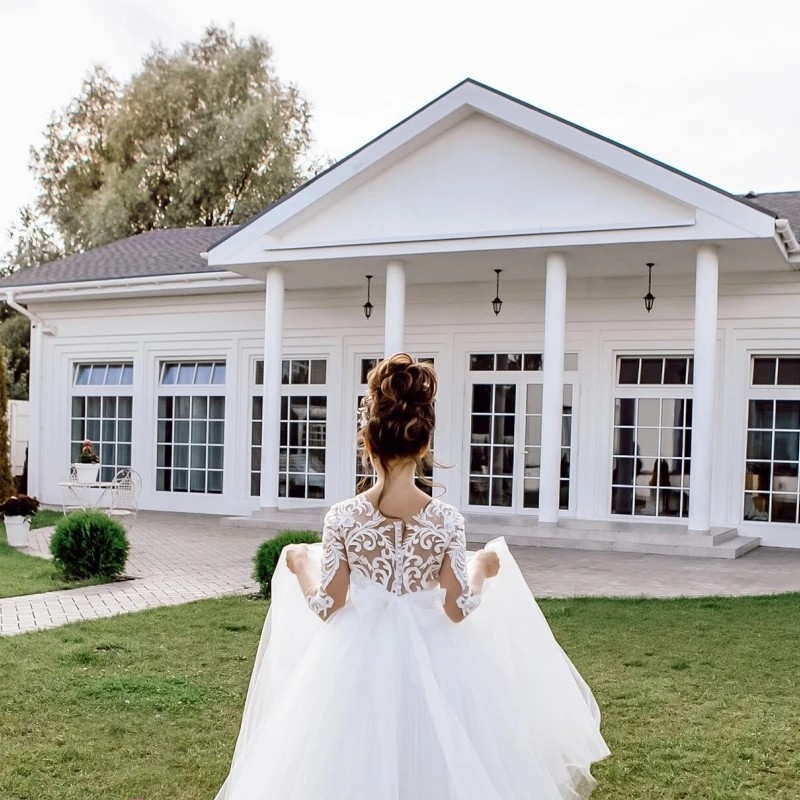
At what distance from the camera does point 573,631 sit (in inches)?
276

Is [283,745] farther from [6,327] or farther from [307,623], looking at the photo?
[6,327]

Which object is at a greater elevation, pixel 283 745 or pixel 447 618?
pixel 447 618

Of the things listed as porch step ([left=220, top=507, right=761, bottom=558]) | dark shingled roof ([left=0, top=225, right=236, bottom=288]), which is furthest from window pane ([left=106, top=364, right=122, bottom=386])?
porch step ([left=220, top=507, right=761, bottom=558])

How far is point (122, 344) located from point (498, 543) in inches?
559

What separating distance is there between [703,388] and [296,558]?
8.71m

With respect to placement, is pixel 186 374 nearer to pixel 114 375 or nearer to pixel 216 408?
pixel 216 408

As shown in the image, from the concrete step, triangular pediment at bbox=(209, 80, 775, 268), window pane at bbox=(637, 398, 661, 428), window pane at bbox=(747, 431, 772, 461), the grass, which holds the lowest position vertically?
the grass

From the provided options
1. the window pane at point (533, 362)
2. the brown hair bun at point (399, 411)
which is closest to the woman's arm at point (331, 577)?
the brown hair bun at point (399, 411)

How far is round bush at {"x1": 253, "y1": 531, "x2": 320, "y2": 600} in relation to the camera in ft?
26.5

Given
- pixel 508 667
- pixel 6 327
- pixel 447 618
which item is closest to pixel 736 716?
pixel 508 667

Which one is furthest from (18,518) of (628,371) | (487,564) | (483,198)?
(487,564)

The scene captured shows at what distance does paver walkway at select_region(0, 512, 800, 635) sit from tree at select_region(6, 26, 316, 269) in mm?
18782

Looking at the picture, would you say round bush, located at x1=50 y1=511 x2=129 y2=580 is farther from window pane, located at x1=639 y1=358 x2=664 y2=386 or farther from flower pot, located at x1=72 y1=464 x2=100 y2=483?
window pane, located at x1=639 y1=358 x2=664 y2=386

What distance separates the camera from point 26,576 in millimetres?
9406
